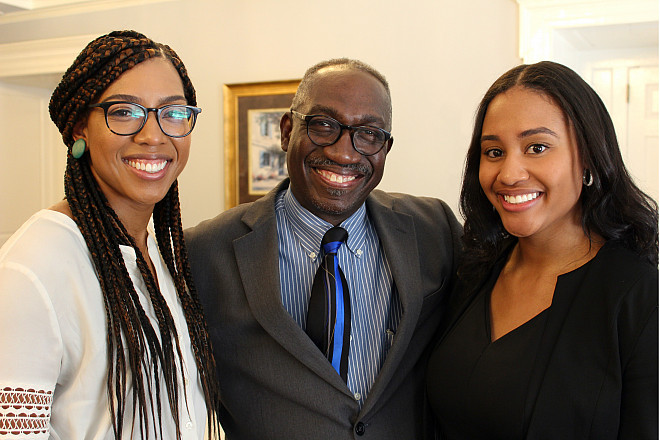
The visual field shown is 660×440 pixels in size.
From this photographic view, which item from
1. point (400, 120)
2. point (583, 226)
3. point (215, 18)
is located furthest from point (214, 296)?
point (215, 18)

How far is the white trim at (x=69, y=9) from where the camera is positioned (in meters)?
4.41

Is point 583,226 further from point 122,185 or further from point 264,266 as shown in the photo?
point 122,185

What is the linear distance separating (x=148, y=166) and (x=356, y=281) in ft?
2.27

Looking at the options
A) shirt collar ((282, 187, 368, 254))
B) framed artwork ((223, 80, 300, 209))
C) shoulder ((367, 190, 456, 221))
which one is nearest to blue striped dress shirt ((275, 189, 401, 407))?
shirt collar ((282, 187, 368, 254))

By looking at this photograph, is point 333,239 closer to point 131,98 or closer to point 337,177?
point 337,177

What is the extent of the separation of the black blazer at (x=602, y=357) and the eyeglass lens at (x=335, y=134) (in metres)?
0.69

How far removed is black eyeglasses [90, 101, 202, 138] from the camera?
131 cm

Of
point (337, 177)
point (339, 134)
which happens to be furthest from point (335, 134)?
point (337, 177)

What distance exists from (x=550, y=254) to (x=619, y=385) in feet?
1.24

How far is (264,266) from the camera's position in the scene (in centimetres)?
170

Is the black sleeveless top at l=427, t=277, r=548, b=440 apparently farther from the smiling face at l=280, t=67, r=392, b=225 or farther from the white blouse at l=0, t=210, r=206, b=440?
the white blouse at l=0, t=210, r=206, b=440

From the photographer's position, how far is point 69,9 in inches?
178

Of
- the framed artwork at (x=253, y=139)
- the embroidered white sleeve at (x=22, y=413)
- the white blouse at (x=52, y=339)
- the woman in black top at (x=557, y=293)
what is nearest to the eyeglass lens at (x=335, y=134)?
the woman in black top at (x=557, y=293)

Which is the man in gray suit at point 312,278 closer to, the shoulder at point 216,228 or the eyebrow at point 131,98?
the shoulder at point 216,228
